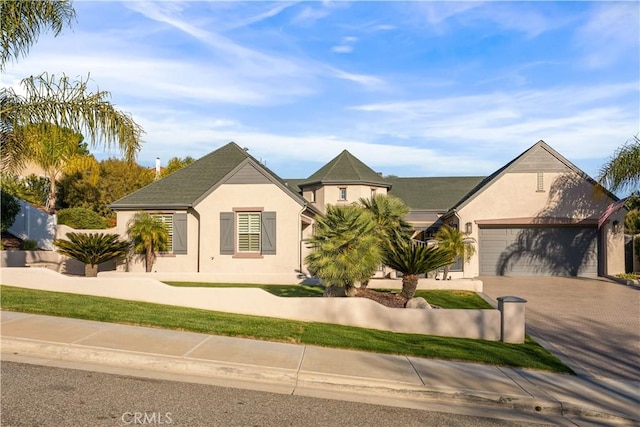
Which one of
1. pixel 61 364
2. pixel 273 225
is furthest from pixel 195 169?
pixel 61 364

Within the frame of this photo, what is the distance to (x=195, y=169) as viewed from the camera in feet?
83.6

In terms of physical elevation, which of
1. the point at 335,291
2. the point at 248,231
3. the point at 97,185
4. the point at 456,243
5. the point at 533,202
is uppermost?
the point at 97,185

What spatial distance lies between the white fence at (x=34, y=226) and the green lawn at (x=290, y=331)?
16.0m

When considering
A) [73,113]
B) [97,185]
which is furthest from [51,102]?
[97,185]

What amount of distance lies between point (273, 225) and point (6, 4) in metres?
12.2

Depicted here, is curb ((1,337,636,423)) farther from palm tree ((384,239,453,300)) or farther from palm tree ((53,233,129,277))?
palm tree ((53,233,129,277))

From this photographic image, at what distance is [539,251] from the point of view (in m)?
23.6

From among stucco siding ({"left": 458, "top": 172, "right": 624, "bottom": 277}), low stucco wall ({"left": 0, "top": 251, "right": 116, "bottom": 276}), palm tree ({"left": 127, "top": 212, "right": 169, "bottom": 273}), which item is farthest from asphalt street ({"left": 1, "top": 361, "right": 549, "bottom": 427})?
stucco siding ({"left": 458, "top": 172, "right": 624, "bottom": 277})

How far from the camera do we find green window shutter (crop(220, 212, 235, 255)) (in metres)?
21.5

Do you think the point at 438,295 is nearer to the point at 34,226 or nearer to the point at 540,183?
the point at 540,183

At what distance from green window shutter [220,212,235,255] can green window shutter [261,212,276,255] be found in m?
1.35

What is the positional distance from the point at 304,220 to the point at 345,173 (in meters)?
8.64

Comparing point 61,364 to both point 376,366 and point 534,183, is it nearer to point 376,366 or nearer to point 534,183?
point 376,366
